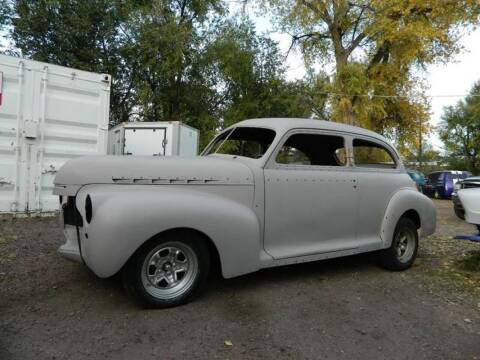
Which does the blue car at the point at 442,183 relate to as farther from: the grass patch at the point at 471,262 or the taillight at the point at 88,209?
the taillight at the point at 88,209

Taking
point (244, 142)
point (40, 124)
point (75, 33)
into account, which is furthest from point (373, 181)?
point (75, 33)

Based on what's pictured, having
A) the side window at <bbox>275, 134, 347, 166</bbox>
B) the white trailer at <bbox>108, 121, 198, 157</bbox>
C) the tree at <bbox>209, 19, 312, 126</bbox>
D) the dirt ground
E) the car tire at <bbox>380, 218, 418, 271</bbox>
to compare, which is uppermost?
the tree at <bbox>209, 19, 312, 126</bbox>

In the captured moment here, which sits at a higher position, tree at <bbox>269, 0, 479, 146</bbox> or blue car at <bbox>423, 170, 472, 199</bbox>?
tree at <bbox>269, 0, 479, 146</bbox>

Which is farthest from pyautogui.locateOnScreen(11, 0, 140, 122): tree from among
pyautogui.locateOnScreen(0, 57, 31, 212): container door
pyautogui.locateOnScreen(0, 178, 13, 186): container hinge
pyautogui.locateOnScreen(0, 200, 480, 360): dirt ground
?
pyautogui.locateOnScreen(0, 200, 480, 360): dirt ground

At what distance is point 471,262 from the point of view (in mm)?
5156

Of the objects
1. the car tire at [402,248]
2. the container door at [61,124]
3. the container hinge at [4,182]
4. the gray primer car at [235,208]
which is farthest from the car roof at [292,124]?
the container hinge at [4,182]

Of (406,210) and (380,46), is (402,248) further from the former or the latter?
(380,46)

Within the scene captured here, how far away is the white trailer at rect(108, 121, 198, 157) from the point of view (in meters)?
9.35

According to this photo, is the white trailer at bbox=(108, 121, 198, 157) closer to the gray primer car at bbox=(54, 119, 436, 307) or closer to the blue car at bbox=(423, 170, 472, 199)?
the gray primer car at bbox=(54, 119, 436, 307)

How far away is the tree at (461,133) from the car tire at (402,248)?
39663 mm

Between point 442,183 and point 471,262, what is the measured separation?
15.6 metres

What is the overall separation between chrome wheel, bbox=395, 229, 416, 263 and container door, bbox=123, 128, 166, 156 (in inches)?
246

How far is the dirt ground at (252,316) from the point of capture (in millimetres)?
2686

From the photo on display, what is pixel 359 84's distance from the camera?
57.7 ft
